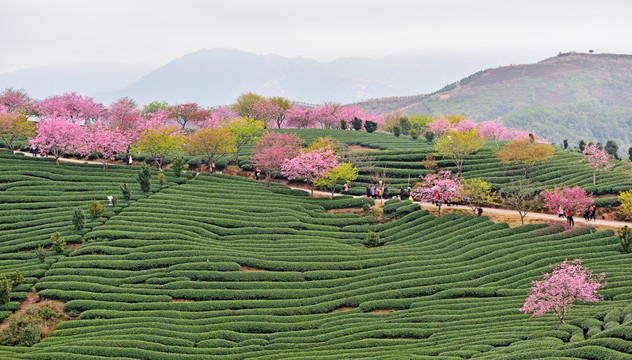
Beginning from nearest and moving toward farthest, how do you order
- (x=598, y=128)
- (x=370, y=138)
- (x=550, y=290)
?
(x=550, y=290)
(x=370, y=138)
(x=598, y=128)

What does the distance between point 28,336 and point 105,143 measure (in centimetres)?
3756

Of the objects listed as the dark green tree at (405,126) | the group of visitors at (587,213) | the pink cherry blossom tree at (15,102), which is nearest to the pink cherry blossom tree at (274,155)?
the group of visitors at (587,213)

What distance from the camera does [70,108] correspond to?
101 metres

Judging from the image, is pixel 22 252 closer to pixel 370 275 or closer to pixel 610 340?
pixel 370 275

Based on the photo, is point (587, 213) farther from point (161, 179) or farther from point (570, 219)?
point (161, 179)

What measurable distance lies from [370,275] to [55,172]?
41.9 meters

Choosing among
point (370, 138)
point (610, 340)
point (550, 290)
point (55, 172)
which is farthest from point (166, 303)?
point (370, 138)

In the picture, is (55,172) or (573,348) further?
(55,172)

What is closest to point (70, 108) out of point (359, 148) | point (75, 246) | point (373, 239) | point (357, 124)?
point (357, 124)

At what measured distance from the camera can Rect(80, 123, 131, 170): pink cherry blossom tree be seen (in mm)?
71750

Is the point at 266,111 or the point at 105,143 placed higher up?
the point at 266,111

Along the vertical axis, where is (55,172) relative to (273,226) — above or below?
above

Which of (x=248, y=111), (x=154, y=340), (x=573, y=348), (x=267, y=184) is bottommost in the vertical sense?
(x=154, y=340)

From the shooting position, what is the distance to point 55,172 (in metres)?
69.1
